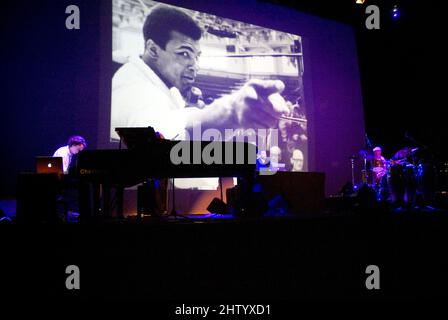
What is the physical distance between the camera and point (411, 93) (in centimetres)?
845

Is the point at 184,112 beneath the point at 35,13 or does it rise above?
beneath

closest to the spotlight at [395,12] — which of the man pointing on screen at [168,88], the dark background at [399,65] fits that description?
the dark background at [399,65]

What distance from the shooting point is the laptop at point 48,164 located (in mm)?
3920

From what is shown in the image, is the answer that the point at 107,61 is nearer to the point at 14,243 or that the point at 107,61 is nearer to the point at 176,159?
the point at 176,159

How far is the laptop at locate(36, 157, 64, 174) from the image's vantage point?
392 centimetres

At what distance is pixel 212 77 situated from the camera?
640cm

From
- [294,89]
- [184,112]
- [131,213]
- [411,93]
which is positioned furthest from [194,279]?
[411,93]

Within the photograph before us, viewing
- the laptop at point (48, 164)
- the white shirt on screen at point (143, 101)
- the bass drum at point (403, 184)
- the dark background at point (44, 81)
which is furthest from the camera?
the white shirt on screen at point (143, 101)

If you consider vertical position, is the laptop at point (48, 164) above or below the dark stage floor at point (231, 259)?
above

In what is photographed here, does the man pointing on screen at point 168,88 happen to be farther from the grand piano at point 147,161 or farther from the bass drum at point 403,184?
the bass drum at point 403,184

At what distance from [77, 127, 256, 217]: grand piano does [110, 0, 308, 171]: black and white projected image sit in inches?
87.9

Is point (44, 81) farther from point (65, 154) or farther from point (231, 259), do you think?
point (231, 259)

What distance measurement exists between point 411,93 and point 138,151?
7.48 meters

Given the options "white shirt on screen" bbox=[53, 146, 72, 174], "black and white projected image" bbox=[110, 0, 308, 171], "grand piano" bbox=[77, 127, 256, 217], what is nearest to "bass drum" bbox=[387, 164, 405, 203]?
"grand piano" bbox=[77, 127, 256, 217]
